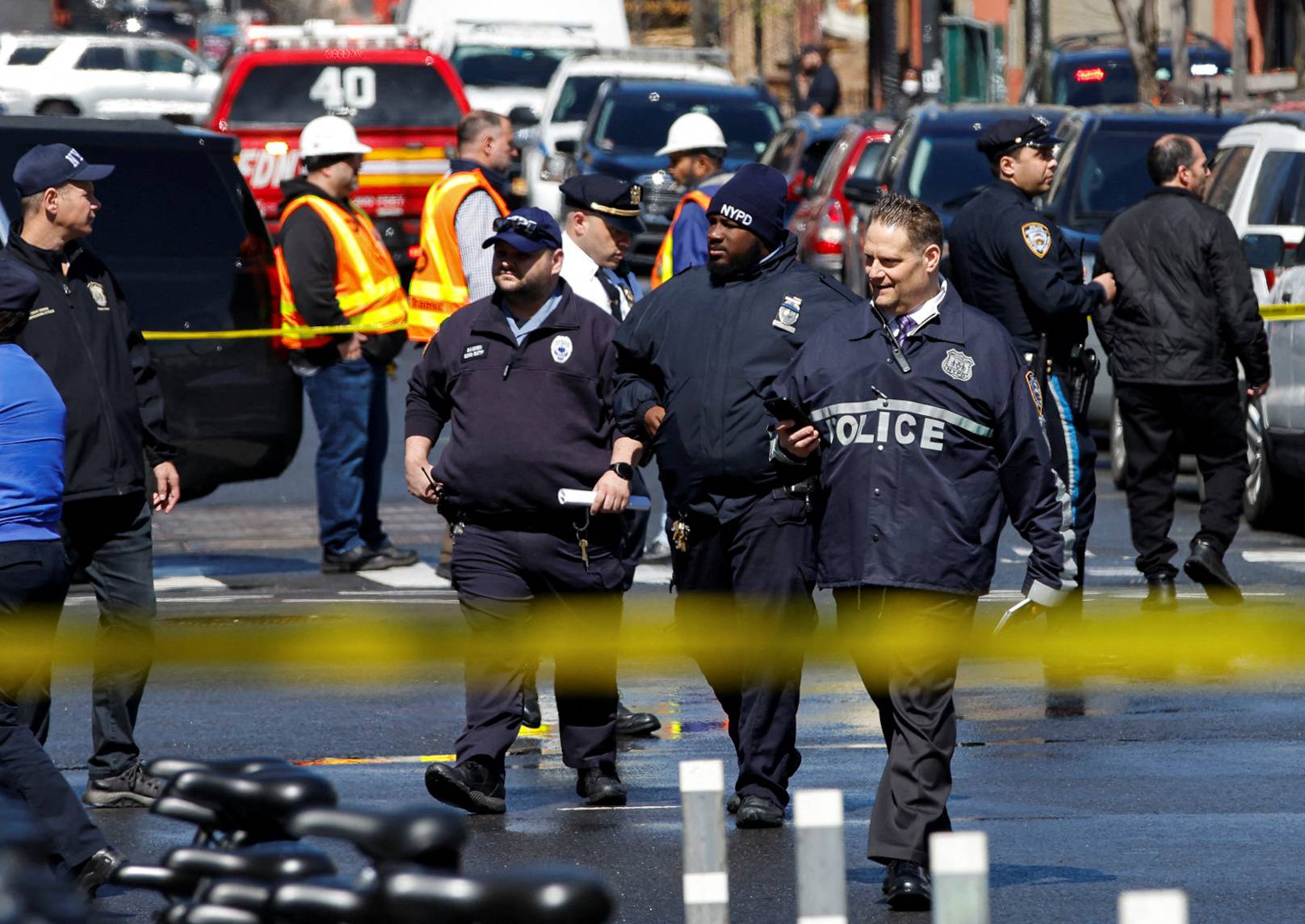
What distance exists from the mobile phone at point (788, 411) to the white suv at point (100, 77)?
107 ft

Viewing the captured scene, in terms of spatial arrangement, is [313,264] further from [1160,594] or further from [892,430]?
[892,430]

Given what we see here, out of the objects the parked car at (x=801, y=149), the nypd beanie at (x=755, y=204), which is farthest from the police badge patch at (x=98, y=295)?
the parked car at (x=801, y=149)

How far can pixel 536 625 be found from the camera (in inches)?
321

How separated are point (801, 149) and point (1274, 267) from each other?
10.8 m

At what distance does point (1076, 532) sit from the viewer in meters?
10.5

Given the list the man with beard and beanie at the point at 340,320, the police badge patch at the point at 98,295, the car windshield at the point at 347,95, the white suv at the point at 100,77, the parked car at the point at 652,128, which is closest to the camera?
the police badge patch at the point at 98,295

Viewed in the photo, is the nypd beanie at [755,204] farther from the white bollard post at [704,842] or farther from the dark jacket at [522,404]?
the white bollard post at [704,842]

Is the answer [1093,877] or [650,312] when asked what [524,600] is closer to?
[650,312]

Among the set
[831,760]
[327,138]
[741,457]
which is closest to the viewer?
[741,457]

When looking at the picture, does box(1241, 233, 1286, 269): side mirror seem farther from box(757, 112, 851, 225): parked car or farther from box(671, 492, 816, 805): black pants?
box(757, 112, 851, 225): parked car

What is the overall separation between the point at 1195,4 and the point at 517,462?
3457 cm

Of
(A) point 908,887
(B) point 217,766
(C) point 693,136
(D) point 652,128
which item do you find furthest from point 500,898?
(D) point 652,128

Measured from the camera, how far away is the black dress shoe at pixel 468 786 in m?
7.74

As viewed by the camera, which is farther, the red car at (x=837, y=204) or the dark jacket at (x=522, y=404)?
the red car at (x=837, y=204)
